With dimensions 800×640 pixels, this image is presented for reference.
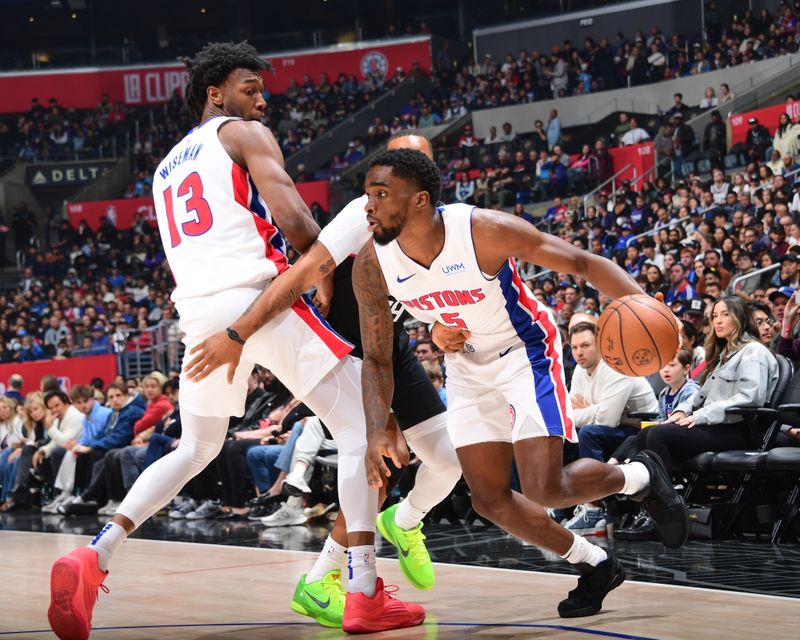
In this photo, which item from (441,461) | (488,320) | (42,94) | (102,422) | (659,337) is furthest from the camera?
(42,94)

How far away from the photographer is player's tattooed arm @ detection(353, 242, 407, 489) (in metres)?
3.28

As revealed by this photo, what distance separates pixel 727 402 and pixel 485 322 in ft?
8.81

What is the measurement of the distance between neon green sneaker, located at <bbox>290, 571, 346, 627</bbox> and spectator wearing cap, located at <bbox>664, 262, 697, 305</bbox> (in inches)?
313

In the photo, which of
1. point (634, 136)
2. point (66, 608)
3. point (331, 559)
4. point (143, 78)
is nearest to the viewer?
point (66, 608)

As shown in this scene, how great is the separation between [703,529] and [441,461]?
248cm

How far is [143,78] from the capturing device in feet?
93.7

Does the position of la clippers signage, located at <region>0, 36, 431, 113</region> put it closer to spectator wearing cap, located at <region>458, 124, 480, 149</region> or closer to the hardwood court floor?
spectator wearing cap, located at <region>458, 124, 480, 149</region>

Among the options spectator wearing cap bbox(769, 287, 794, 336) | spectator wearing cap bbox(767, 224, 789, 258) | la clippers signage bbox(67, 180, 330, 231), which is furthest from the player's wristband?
la clippers signage bbox(67, 180, 330, 231)

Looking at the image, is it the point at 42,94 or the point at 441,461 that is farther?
the point at 42,94

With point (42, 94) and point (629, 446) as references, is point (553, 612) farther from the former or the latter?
point (42, 94)

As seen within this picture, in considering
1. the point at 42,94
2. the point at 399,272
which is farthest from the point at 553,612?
the point at 42,94

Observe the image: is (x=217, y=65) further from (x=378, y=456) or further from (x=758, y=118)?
(x=758, y=118)

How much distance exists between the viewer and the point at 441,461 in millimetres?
3885

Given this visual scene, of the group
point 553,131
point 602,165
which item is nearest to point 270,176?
point 602,165
